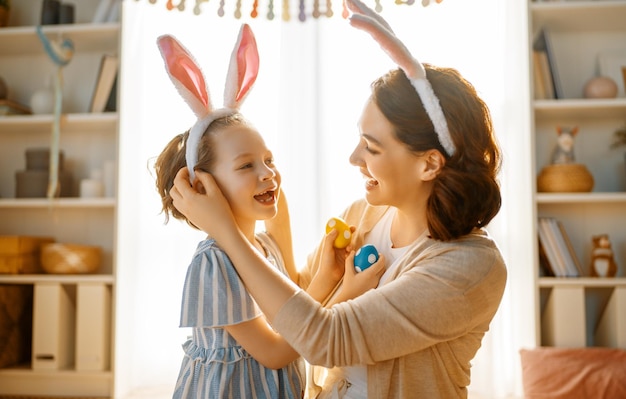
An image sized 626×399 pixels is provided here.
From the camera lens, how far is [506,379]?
3117 millimetres

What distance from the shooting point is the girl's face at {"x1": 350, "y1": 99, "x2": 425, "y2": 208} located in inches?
49.3

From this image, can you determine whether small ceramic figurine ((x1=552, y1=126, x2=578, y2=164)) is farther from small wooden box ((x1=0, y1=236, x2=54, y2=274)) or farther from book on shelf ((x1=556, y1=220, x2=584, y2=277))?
small wooden box ((x1=0, y1=236, x2=54, y2=274))

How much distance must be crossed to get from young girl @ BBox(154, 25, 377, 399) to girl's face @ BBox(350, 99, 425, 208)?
0.22 m

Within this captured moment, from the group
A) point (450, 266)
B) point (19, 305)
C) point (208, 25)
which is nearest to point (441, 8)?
point (208, 25)

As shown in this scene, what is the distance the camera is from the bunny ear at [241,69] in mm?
1325

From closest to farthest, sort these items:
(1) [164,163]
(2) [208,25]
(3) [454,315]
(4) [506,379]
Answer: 1. (3) [454,315]
2. (1) [164,163]
3. (4) [506,379]
4. (2) [208,25]

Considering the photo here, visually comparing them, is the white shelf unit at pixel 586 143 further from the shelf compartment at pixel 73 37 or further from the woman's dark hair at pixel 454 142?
the shelf compartment at pixel 73 37

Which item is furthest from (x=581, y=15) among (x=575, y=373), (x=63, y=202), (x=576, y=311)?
(x=63, y=202)

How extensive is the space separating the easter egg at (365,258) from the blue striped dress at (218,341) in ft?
0.75

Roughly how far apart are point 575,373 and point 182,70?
7.43 ft

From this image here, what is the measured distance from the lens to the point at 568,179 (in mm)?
2928

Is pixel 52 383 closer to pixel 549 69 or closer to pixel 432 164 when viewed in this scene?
pixel 432 164

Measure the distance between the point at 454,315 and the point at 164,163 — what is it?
2.35 feet

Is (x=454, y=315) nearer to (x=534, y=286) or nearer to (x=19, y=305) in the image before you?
(x=534, y=286)
